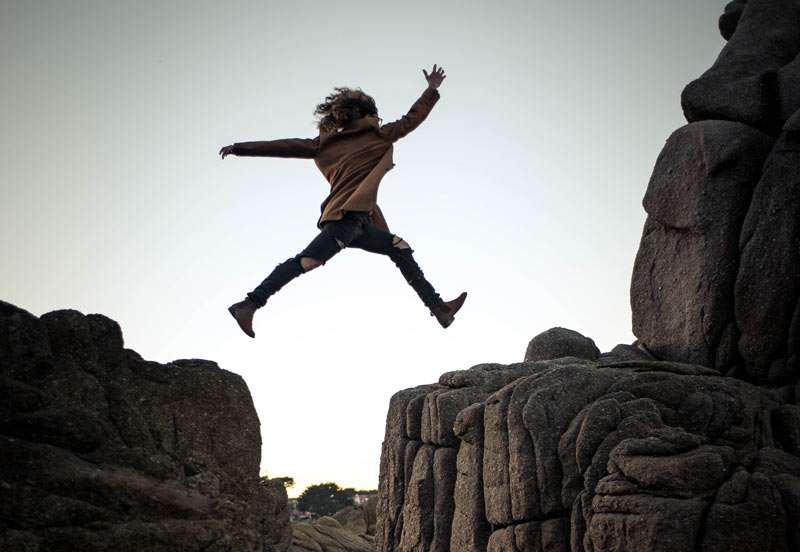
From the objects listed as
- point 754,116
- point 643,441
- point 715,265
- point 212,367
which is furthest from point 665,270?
point 212,367

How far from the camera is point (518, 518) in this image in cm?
1399

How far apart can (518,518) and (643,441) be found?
241 cm

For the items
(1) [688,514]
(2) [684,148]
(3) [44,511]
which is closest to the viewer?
(3) [44,511]

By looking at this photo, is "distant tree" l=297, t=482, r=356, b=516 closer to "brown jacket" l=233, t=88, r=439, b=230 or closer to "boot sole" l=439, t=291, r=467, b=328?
"boot sole" l=439, t=291, r=467, b=328

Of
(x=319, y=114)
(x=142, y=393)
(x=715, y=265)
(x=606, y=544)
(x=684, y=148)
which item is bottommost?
(x=606, y=544)

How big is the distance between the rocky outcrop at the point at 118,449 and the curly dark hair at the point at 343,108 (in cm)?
494

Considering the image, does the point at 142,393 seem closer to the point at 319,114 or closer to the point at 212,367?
the point at 212,367

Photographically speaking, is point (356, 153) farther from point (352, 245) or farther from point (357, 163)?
point (352, 245)

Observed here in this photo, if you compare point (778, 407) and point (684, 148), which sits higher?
point (684, 148)

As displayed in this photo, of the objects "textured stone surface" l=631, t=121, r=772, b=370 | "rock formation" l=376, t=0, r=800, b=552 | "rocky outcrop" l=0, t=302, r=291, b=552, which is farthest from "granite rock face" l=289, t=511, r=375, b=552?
"rocky outcrop" l=0, t=302, r=291, b=552

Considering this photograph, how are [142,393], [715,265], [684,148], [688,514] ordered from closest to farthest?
1. [142,393]
2. [688,514]
3. [715,265]
4. [684,148]

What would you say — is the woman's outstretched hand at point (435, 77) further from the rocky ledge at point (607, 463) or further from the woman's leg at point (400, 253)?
the rocky ledge at point (607, 463)

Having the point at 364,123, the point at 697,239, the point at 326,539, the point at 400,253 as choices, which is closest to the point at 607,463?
the point at 400,253

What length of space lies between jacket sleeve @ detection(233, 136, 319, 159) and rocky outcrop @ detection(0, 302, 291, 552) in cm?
381
